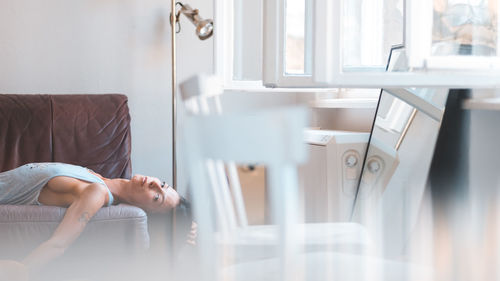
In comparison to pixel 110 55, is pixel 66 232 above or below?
below

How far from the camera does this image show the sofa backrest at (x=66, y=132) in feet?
9.99

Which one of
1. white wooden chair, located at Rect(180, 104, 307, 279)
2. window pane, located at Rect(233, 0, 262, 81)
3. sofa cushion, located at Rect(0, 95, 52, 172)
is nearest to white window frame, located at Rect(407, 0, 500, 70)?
white wooden chair, located at Rect(180, 104, 307, 279)

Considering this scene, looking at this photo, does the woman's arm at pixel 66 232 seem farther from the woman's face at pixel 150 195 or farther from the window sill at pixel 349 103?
the window sill at pixel 349 103

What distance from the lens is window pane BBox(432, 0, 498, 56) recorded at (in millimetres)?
2059

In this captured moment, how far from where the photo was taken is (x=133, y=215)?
247 centimetres

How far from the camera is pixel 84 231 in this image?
7.95 ft

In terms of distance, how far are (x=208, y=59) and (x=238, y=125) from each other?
2.95 metres

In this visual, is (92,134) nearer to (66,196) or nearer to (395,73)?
(66,196)

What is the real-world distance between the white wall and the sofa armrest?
4.03 ft

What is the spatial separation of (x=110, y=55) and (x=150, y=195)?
1.14 metres

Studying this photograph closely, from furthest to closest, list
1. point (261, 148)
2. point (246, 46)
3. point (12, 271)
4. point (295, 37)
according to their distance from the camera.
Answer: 1. point (246, 46)
2. point (295, 37)
3. point (12, 271)
4. point (261, 148)

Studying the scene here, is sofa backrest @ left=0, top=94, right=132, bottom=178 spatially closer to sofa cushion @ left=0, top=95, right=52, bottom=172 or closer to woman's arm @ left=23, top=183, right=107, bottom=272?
sofa cushion @ left=0, top=95, right=52, bottom=172

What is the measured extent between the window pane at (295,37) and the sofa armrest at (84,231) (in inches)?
33.0

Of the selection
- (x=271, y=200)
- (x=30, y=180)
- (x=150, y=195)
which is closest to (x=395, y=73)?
(x=271, y=200)
